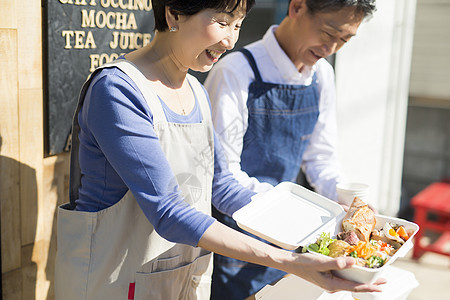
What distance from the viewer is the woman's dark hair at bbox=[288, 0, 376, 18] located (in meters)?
1.99

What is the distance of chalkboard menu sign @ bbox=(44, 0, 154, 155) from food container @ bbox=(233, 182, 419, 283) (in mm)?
816

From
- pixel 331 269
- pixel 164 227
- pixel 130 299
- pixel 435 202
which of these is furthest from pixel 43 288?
pixel 435 202

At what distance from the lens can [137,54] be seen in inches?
62.1

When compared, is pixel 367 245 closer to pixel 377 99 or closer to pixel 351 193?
pixel 351 193

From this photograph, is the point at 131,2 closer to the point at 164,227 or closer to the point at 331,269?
the point at 164,227

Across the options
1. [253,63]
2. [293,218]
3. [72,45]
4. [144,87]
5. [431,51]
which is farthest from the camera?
[431,51]

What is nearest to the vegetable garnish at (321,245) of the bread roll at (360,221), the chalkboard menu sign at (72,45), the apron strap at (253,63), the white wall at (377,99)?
the bread roll at (360,221)

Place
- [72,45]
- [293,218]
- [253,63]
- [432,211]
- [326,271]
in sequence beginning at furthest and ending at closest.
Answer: [432,211]
[253,63]
[72,45]
[293,218]
[326,271]

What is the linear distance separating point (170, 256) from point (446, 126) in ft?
14.7

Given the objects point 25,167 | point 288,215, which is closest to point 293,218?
point 288,215

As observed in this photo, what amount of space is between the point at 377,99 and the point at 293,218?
3.11 metres

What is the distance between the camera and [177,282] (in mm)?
1634

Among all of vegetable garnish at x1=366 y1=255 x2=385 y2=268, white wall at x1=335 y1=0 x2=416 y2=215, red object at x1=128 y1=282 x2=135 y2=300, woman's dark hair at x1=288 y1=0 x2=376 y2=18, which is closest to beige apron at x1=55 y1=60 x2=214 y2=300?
red object at x1=128 y1=282 x2=135 y2=300

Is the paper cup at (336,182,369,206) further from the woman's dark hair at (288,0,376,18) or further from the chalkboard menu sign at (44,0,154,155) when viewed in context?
the chalkboard menu sign at (44,0,154,155)
